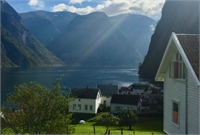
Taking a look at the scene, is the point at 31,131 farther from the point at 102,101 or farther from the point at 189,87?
the point at 102,101

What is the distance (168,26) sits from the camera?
558 ft

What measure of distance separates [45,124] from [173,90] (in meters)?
7.45

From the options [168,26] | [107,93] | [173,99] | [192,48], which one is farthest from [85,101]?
[168,26]

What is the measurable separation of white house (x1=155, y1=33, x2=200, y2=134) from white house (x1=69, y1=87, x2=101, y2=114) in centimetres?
4051

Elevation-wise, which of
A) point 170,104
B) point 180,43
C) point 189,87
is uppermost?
point 180,43

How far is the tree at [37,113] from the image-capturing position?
14.5 metres

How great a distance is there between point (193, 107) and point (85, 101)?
1779 inches

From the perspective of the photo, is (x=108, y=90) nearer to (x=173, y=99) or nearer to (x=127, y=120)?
(x=127, y=120)

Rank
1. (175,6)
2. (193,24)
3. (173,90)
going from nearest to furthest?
1. (173,90)
2. (193,24)
3. (175,6)

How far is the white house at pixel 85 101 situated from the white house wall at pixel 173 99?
4051cm

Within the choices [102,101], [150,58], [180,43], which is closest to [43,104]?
[180,43]

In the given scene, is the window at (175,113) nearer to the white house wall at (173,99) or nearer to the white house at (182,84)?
the white house at (182,84)

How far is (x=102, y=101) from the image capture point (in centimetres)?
6406

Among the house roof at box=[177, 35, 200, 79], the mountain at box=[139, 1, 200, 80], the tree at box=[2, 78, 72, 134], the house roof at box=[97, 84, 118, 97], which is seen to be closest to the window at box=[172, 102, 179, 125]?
the house roof at box=[177, 35, 200, 79]
